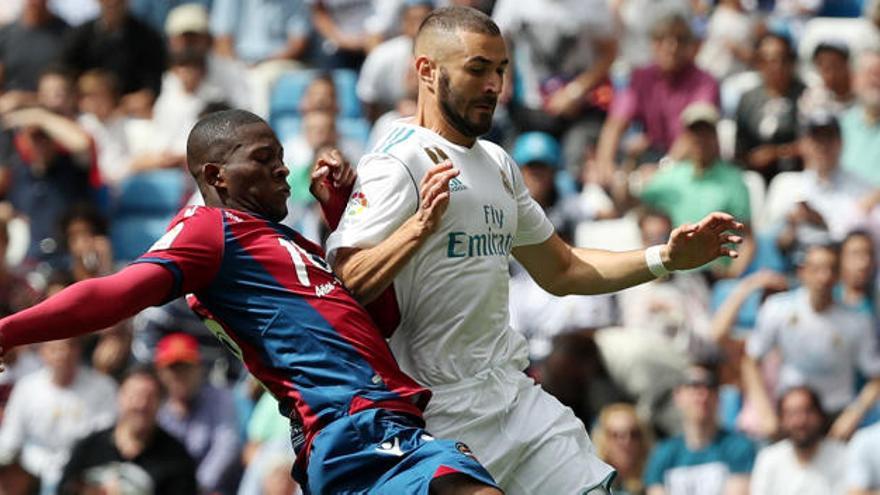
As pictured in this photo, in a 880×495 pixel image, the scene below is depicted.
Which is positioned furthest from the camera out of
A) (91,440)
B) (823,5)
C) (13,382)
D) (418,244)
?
(823,5)

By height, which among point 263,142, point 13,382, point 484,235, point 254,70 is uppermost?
point 263,142

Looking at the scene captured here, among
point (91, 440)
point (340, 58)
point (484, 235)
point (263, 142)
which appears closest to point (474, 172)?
point (484, 235)

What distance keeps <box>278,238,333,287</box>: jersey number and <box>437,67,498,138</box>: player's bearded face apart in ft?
2.24

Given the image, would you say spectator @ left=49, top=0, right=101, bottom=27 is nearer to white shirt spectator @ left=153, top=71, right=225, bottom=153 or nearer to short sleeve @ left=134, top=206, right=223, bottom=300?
white shirt spectator @ left=153, top=71, right=225, bottom=153

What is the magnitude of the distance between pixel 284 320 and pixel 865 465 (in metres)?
5.40

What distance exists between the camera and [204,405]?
11.4 meters

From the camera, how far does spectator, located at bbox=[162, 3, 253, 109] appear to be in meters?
14.2

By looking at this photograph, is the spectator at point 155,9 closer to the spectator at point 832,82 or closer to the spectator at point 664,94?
the spectator at point 664,94

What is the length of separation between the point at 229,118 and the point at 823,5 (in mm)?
9840


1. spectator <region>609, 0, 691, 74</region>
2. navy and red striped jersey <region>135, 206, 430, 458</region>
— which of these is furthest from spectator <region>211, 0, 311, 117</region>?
navy and red striped jersey <region>135, 206, 430, 458</region>

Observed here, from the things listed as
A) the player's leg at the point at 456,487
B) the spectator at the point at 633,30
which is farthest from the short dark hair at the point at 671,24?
the player's leg at the point at 456,487

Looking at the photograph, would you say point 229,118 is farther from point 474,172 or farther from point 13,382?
point 13,382

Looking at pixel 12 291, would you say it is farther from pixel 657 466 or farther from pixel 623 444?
pixel 657 466

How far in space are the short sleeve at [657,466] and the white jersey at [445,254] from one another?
4212 millimetres
